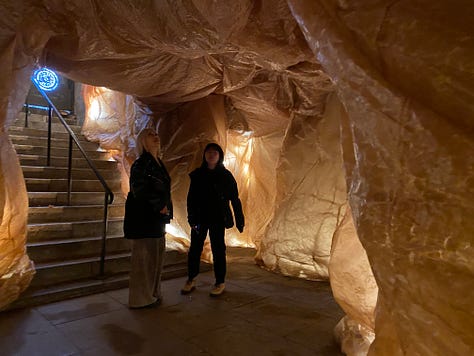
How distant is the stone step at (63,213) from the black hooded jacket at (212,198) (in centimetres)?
165

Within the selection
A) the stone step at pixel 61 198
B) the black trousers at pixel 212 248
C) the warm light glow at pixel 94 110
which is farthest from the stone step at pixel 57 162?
the black trousers at pixel 212 248

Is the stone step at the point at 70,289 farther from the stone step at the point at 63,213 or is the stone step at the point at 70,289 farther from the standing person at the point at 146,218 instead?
the stone step at the point at 63,213

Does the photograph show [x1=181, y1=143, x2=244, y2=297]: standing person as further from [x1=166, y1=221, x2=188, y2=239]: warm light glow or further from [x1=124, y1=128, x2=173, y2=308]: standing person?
[x1=166, y1=221, x2=188, y2=239]: warm light glow

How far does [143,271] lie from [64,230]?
1.51 m

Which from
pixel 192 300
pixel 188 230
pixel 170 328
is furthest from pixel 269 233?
pixel 170 328

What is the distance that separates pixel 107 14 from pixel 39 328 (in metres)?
2.41

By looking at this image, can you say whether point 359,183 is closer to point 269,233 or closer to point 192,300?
point 192,300

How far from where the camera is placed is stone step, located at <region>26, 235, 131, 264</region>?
3362mm

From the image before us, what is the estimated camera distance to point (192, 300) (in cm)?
309

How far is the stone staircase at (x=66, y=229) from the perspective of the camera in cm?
319

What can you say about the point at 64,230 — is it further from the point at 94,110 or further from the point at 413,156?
the point at 413,156

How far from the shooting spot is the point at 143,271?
2824 mm

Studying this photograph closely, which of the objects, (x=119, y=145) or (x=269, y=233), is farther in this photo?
(x=119, y=145)

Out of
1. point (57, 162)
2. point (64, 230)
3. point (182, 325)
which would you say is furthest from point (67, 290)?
point (57, 162)
